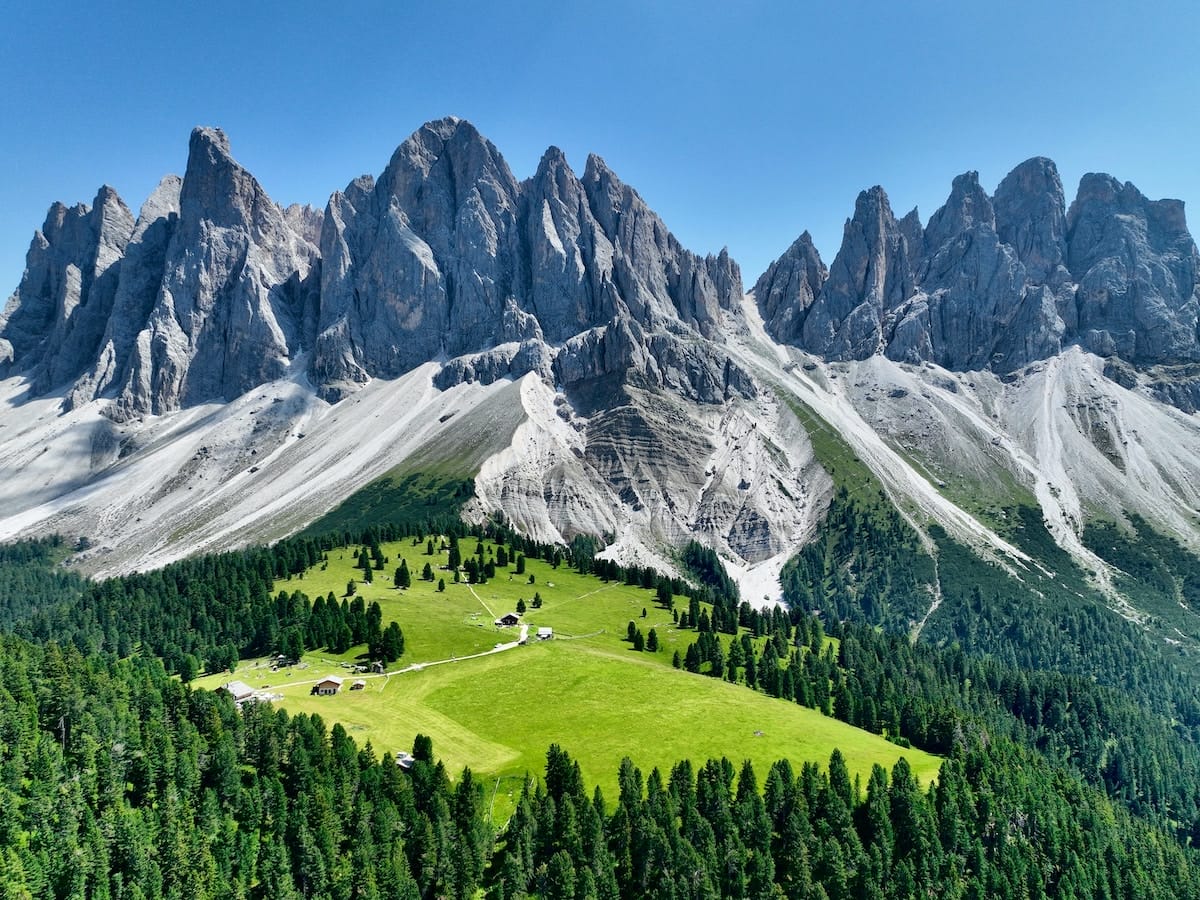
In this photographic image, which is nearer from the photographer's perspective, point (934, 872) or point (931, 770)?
point (934, 872)

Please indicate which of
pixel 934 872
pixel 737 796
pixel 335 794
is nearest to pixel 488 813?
pixel 335 794

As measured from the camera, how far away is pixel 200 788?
75375 millimetres

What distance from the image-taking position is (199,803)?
73.1 meters

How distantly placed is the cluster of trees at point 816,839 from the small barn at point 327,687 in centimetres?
3570

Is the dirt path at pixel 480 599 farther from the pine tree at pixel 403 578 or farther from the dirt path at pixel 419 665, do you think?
the dirt path at pixel 419 665

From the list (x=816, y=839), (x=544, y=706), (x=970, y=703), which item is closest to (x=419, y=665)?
(x=544, y=706)

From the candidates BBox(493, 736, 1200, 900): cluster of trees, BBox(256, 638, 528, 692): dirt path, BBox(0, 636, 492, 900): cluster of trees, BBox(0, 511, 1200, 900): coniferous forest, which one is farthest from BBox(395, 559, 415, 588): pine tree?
BBox(493, 736, 1200, 900): cluster of trees

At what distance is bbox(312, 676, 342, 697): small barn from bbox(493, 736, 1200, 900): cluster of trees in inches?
1406

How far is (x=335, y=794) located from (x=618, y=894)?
91.0 feet

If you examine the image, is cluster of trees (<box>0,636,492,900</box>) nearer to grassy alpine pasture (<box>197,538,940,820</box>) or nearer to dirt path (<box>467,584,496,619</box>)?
grassy alpine pasture (<box>197,538,940,820</box>)

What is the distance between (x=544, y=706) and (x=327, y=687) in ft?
95.5

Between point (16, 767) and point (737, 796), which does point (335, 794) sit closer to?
point (16, 767)

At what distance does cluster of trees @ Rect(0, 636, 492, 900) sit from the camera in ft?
206

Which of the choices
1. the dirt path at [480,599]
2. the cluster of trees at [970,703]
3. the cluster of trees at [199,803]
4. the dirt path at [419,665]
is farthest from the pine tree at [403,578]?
the cluster of trees at [199,803]
